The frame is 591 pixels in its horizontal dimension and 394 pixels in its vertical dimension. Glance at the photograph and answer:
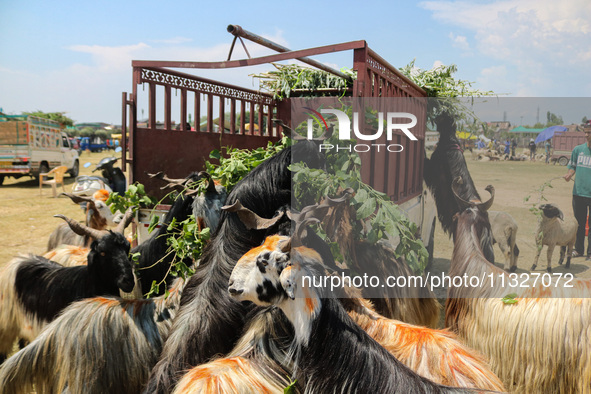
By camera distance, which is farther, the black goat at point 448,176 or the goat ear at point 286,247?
the black goat at point 448,176

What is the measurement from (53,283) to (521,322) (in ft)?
12.5

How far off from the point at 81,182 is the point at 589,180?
9.98m

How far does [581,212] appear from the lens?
8.54ft

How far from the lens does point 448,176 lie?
2.96 m

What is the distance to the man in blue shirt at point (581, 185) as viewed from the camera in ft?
8.28

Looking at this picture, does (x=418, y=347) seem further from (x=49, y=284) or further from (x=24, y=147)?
(x=24, y=147)

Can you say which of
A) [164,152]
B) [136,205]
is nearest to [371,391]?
[136,205]

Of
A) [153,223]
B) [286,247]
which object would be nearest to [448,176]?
[286,247]

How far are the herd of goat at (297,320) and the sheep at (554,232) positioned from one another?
0.04ft

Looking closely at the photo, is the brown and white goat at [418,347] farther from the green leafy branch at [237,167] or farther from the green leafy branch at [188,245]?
the green leafy branch at [237,167]

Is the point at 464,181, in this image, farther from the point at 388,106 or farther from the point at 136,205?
the point at 136,205

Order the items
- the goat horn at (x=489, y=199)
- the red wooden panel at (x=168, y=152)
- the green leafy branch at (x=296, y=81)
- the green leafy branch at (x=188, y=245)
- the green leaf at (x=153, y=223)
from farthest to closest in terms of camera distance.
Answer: the green leafy branch at (x=296, y=81) → the red wooden panel at (x=168, y=152) → the green leaf at (x=153, y=223) → the green leafy branch at (x=188, y=245) → the goat horn at (x=489, y=199)

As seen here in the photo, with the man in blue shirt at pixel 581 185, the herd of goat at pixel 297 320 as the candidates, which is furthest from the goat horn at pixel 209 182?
the man in blue shirt at pixel 581 185

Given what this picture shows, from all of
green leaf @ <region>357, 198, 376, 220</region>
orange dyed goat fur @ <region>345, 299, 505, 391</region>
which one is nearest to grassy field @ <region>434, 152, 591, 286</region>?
green leaf @ <region>357, 198, 376, 220</region>
